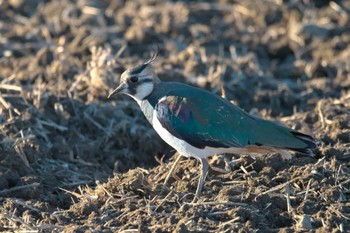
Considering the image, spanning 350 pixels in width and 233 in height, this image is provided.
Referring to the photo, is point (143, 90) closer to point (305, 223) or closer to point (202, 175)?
point (202, 175)

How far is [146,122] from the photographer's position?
31.8 ft

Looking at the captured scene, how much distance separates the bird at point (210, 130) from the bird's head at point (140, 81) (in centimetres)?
21

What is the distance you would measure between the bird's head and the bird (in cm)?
21

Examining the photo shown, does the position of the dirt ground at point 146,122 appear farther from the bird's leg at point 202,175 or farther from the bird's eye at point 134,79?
the bird's eye at point 134,79

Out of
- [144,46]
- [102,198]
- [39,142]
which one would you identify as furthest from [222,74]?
[102,198]

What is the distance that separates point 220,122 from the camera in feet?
24.4

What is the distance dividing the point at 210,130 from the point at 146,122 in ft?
7.85

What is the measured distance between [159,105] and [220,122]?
569mm

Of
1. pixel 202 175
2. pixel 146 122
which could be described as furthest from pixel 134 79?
pixel 146 122

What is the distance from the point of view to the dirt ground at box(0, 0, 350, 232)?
6891 millimetres

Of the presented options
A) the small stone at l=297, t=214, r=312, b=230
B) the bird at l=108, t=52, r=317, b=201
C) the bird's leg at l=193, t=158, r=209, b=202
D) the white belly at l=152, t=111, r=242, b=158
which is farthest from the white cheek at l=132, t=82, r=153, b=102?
the small stone at l=297, t=214, r=312, b=230

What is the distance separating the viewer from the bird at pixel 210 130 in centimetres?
732

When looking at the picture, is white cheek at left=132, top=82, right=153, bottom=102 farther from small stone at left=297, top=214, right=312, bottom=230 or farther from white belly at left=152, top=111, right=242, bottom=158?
small stone at left=297, top=214, right=312, bottom=230

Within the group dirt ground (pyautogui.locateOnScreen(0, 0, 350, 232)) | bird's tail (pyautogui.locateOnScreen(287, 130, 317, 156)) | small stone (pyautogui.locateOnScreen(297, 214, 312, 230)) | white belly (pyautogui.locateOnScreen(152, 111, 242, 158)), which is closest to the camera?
small stone (pyautogui.locateOnScreen(297, 214, 312, 230))
